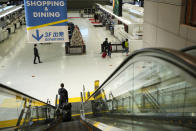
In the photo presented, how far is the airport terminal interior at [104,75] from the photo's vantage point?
2.03m

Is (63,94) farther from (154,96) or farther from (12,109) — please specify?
(154,96)

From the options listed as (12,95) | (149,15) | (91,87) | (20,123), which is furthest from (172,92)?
(91,87)

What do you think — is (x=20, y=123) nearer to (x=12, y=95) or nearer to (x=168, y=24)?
(x=12, y=95)

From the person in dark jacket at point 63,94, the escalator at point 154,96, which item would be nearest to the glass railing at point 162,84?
the escalator at point 154,96

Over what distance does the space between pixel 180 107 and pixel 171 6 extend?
5.20m

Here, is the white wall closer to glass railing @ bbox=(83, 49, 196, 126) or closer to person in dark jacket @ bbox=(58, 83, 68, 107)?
glass railing @ bbox=(83, 49, 196, 126)

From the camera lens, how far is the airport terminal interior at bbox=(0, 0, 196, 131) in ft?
6.66

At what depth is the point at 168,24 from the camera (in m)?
6.89

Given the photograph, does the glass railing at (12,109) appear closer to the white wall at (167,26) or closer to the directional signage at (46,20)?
the directional signage at (46,20)

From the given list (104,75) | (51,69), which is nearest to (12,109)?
(104,75)

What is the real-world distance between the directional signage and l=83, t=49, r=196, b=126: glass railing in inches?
156

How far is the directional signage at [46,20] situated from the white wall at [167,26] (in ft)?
10.7

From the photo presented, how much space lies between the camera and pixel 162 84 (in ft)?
7.68

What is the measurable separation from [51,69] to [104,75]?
338 centimetres
